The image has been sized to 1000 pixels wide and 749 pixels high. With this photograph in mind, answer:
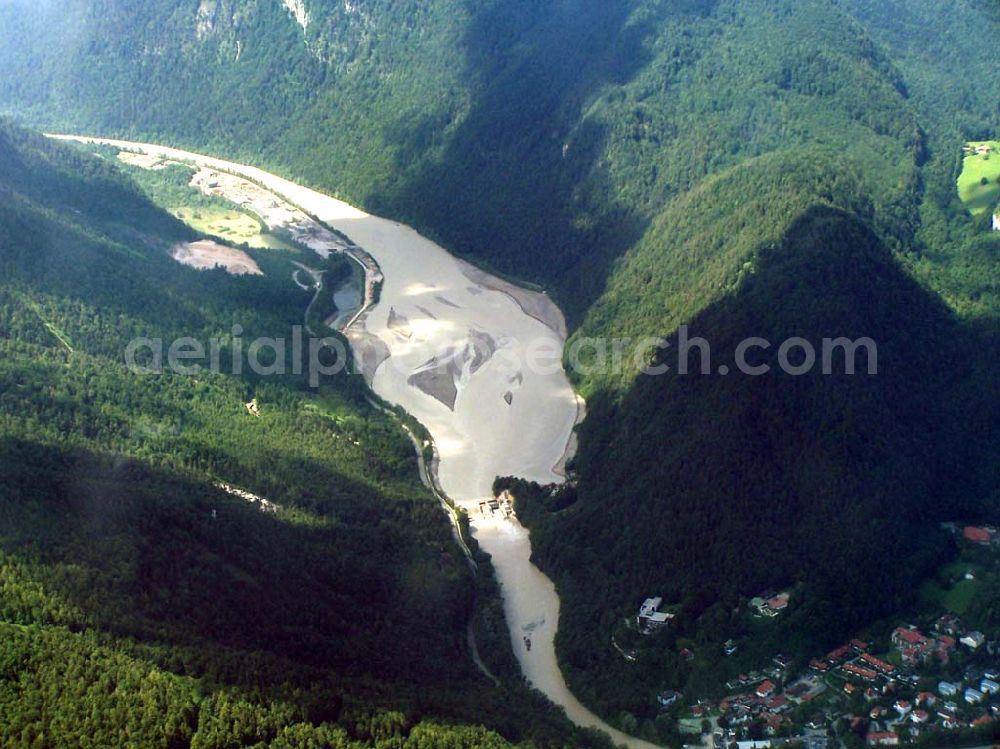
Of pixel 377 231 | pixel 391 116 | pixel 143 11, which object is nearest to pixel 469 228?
pixel 377 231

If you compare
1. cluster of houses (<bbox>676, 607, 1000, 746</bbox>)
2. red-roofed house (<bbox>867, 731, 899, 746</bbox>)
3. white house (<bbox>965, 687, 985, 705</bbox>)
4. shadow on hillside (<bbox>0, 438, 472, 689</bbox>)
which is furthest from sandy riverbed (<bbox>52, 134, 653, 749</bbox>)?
white house (<bbox>965, 687, 985, 705</bbox>)

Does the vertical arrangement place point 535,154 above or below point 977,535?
above

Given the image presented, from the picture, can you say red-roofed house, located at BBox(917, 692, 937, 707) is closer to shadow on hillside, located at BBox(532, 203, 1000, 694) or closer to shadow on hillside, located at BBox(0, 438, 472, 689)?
shadow on hillside, located at BBox(532, 203, 1000, 694)

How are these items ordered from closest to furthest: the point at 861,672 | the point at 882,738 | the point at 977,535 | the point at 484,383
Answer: the point at 882,738 < the point at 861,672 < the point at 977,535 < the point at 484,383

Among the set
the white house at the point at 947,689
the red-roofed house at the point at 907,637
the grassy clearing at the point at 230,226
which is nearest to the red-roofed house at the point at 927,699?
the white house at the point at 947,689

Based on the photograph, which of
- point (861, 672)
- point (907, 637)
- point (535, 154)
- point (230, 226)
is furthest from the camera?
point (230, 226)

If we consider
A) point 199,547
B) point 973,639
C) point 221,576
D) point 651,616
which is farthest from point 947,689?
point 199,547

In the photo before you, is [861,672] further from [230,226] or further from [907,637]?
[230,226]
